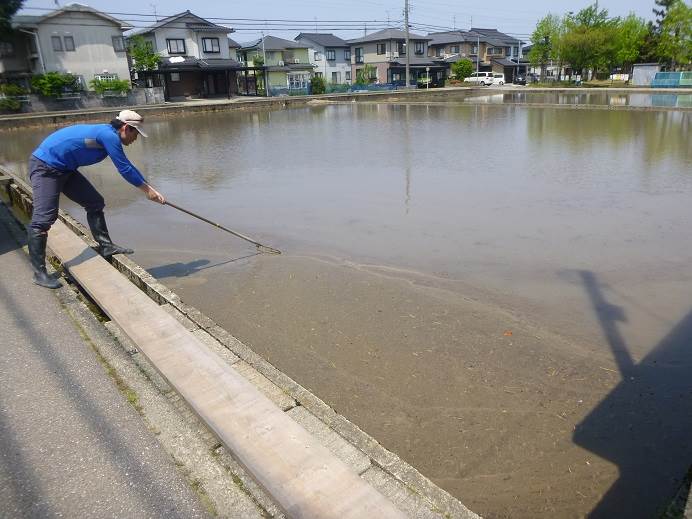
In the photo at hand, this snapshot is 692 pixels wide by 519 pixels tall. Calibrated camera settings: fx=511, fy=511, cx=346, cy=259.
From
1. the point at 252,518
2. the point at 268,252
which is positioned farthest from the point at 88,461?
the point at 268,252

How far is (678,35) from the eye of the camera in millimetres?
39062

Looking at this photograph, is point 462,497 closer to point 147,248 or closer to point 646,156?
point 147,248

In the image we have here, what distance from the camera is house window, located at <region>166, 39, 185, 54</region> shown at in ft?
127

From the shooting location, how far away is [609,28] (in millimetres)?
42500

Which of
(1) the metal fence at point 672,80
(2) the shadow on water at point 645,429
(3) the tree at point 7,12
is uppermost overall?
(3) the tree at point 7,12

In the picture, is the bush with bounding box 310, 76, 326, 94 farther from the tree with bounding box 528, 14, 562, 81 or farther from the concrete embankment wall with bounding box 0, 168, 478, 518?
the concrete embankment wall with bounding box 0, 168, 478, 518

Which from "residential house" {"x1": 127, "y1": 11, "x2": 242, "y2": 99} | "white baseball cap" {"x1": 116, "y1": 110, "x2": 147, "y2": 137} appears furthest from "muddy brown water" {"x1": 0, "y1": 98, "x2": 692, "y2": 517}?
"residential house" {"x1": 127, "y1": 11, "x2": 242, "y2": 99}

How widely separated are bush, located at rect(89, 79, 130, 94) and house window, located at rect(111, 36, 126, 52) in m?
3.18

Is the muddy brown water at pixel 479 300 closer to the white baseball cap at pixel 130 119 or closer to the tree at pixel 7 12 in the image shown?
the white baseball cap at pixel 130 119

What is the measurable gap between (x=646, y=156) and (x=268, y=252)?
31.0ft

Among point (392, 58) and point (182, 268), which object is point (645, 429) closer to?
point (182, 268)

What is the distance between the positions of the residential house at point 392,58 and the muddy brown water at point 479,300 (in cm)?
4456

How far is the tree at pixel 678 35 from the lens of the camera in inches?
1501

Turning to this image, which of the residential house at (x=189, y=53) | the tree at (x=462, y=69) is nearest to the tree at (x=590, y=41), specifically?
the tree at (x=462, y=69)
